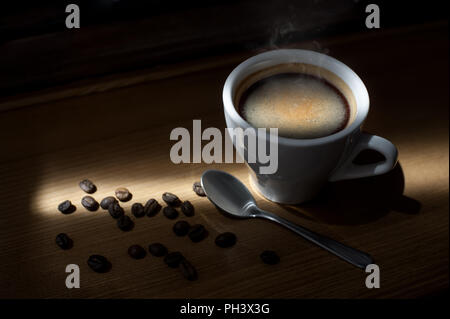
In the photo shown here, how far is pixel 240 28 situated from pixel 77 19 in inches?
16.9

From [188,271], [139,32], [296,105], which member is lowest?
[188,271]

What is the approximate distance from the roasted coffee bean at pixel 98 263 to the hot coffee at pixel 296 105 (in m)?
0.37

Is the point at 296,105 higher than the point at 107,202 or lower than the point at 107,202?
higher

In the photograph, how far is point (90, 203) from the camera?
3.34 feet

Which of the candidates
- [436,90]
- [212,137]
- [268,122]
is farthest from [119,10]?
[436,90]

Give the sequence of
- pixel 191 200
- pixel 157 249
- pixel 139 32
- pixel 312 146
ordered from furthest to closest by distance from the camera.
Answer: pixel 139 32 → pixel 191 200 → pixel 157 249 → pixel 312 146

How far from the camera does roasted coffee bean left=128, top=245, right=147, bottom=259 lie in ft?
3.12

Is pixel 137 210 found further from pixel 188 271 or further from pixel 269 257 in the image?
pixel 269 257

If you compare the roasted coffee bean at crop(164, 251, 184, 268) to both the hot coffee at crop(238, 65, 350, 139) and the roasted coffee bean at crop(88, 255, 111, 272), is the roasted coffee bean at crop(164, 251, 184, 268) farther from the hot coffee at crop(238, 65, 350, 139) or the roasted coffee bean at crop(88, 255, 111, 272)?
the hot coffee at crop(238, 65, 350, 139)

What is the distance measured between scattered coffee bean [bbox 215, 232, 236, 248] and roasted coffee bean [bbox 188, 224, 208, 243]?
0.10 feet

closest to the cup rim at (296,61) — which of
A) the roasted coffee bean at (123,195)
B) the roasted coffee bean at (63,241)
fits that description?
the roasted coffee bean at (123,195)

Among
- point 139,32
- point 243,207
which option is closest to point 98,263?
point 243,207

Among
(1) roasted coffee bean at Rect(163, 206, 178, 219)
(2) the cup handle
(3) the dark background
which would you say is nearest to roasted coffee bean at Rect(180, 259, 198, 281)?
(1) roasted coffee bean at Rect(163, 206, 178, 219)

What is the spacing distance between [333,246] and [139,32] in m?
0.76
